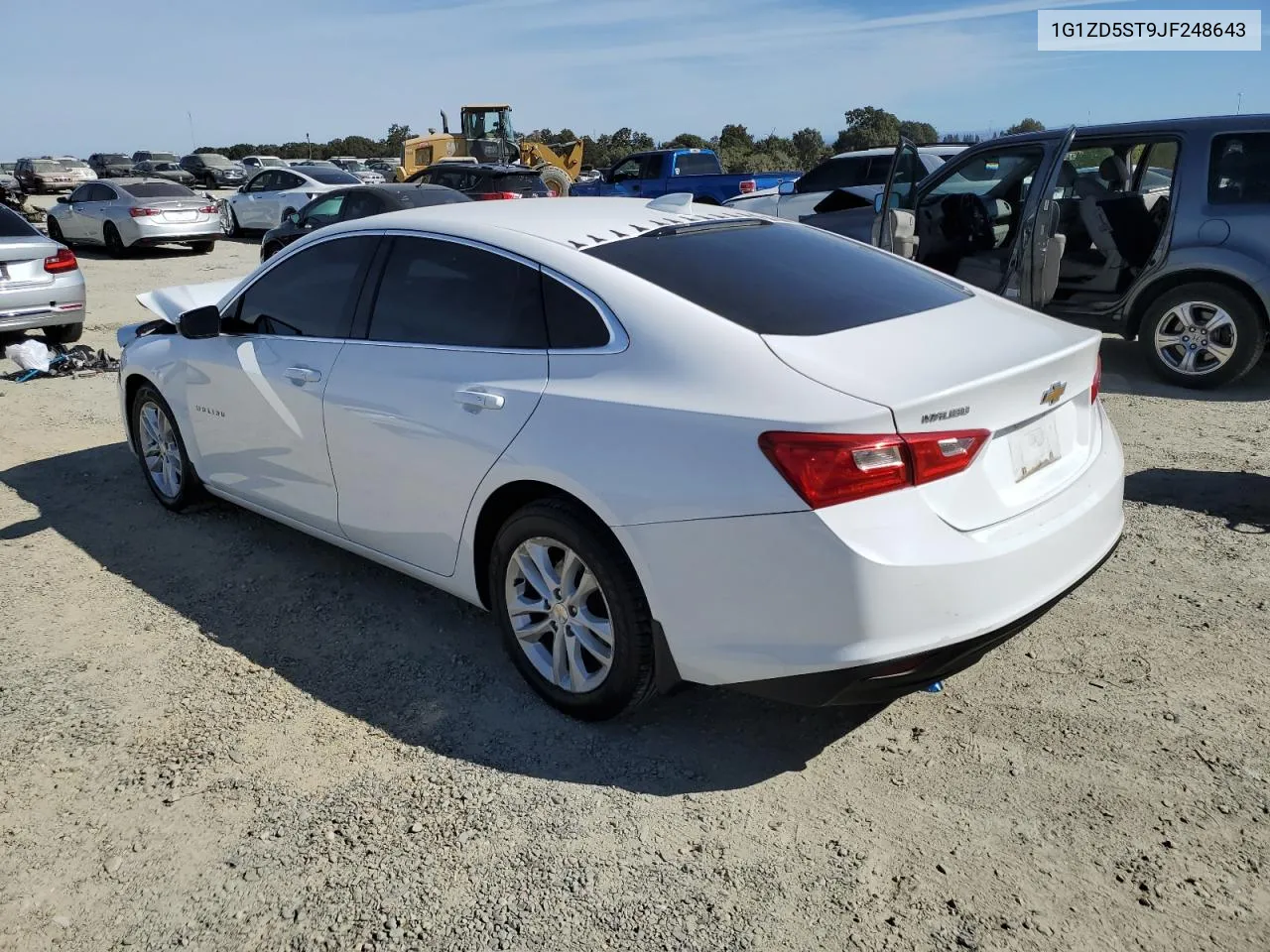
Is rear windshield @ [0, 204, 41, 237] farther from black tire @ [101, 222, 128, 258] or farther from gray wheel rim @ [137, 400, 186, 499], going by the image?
black tire @ [101, 222, 128, 258]

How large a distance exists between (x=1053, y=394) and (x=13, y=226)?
9.72 m

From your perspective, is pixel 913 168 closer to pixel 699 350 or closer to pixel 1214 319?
pixel 1214 319

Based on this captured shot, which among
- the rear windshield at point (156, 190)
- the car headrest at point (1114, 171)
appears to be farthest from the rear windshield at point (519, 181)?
the car headrest at point (1114, 171)

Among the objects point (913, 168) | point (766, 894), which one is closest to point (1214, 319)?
point (913, 168)

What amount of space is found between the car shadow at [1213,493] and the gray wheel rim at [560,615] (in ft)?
10.7

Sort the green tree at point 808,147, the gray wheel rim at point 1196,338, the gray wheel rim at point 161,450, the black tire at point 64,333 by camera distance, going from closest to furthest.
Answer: the gray wheel rim at point 161,450 → the gray wheel rim at point 1196,338 → the black tire at point 64,333 → the green tree at point 808,147

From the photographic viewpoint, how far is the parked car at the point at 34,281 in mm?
9234

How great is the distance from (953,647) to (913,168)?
21.3 ft

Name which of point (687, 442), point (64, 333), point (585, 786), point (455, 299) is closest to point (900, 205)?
point (455, 299)

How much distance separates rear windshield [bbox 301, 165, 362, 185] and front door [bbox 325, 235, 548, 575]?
18211mm

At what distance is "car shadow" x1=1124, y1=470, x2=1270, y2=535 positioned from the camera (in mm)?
4926

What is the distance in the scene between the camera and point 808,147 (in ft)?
179

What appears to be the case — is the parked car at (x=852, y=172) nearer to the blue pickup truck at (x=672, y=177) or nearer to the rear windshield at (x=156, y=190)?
the blue pickup truck at (x=672, y=177)

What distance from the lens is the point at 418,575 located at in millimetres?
3857
